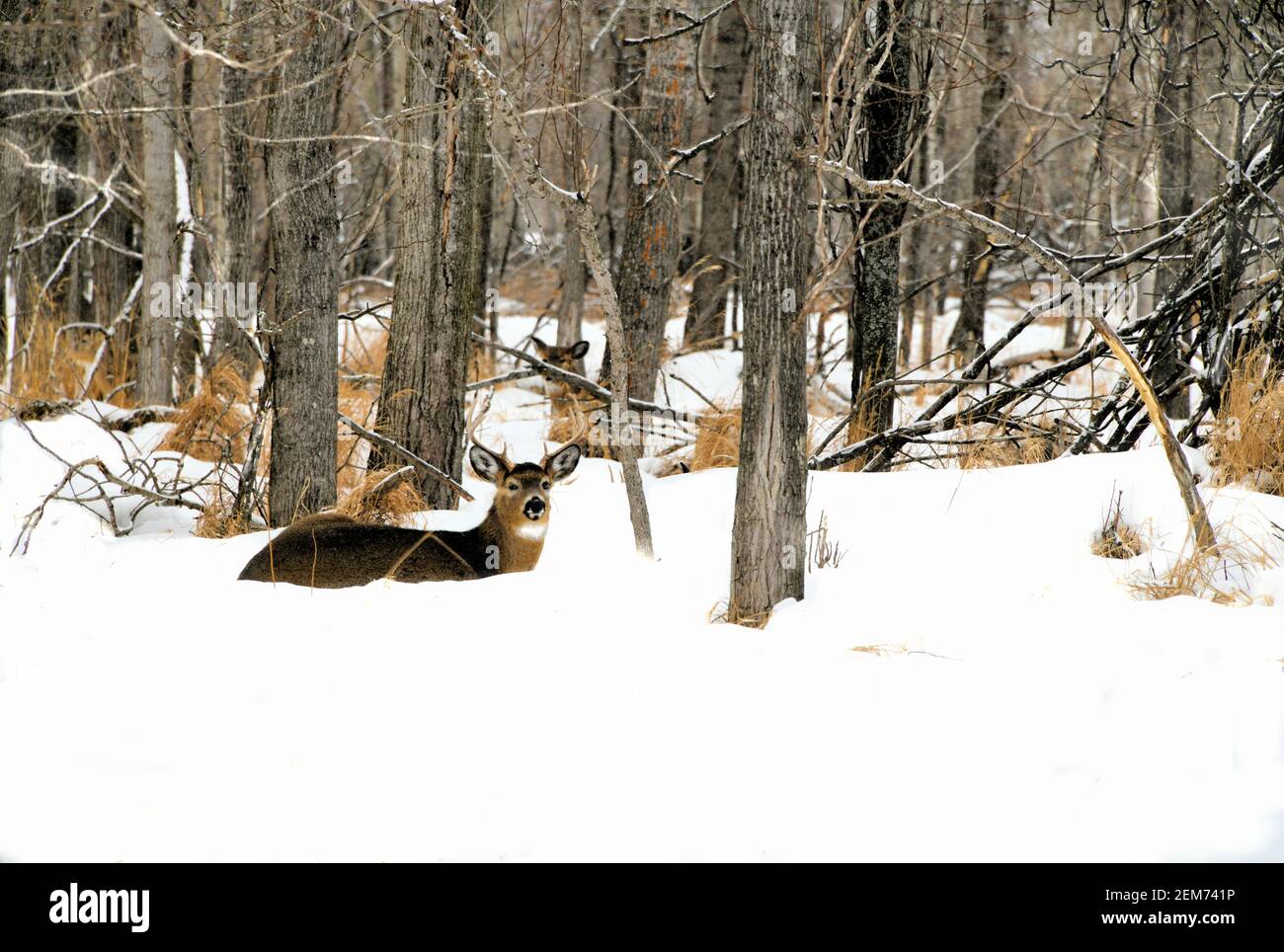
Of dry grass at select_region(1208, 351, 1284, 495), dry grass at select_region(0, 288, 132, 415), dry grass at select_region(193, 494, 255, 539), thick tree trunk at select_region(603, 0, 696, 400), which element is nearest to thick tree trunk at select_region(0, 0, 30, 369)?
dry grass at select_region(0, 288, 132, 415)

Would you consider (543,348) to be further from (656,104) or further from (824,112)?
(824,112)

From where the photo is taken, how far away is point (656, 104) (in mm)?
9586

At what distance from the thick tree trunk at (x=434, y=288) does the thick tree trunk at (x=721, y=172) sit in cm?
622

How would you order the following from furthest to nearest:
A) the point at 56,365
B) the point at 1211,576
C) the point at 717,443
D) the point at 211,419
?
the point at 56,365, the point at 211,419, the point at 717,443, the point at 1211,576

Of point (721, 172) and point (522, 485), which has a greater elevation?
point (721, 172)

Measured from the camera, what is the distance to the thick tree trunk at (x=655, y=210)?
31.3ft

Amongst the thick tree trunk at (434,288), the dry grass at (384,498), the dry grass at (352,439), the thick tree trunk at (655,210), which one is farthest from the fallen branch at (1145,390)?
the thick tree trunk at (655,210)

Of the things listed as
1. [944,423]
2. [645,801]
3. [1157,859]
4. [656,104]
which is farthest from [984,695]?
[656,104]

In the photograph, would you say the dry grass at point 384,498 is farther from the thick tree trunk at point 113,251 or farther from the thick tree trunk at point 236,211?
the thick tree trunk at point 113,251

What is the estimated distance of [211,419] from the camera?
8.90 m

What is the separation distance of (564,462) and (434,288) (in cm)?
170

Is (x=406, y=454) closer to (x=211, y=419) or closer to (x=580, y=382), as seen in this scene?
(x=580, y=382)

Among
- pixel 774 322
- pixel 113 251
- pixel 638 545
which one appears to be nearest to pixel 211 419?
pixel 638 545

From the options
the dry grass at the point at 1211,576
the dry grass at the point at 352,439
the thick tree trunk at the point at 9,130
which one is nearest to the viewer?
the dry grass at the point at 1211,576
